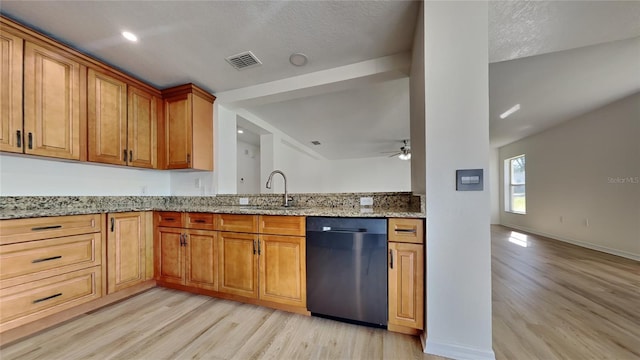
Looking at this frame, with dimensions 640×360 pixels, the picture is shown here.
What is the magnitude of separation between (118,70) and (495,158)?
8764mm

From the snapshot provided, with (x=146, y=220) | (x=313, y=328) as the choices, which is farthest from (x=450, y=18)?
(x=146, y=220)

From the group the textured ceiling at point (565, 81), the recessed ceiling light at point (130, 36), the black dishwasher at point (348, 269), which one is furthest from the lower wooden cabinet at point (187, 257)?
the textured ceiling at point (565, 81)

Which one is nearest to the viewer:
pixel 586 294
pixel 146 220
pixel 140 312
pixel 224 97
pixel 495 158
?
pixel 140 312

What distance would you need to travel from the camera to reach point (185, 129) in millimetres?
2654

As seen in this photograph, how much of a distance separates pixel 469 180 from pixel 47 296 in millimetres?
3103

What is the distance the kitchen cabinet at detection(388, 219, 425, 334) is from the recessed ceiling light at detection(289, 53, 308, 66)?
1.70 m

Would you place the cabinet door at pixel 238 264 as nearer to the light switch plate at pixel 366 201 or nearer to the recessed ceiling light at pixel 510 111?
the light switch plate at pixel 366 201

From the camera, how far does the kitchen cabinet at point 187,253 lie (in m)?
2.19

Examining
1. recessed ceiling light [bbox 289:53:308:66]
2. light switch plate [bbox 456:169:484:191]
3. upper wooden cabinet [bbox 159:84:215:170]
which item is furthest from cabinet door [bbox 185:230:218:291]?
light switch plate [bbox 456:169:484:191]

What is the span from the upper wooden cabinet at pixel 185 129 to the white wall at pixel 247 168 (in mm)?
3481

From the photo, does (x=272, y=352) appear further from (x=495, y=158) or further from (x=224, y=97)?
(x=495, y=158)

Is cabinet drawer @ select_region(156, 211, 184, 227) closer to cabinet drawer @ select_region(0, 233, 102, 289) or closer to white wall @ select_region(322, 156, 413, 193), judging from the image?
cabinet drawer @ select_region(0, 233, 102, 289)

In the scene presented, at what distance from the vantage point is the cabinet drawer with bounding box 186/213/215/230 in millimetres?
2195

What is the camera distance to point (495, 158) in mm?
6938
